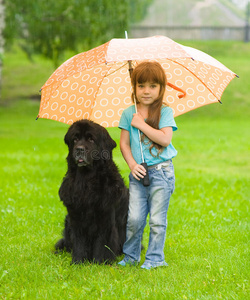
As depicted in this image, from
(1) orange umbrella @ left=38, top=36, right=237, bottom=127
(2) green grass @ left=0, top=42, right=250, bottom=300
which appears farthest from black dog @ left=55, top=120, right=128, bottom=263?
(1) orange umbrella @ left=38, top=36, right=237, bottom=127

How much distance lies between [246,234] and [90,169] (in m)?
2.44

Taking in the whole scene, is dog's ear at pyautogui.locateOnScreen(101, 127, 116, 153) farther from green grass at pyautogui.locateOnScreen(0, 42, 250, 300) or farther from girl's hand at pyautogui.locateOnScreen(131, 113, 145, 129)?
green grass at pyautogui.locateOnScreen(0, 42, 250, 300)

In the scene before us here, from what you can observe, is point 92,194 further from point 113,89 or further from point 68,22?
point 68,22

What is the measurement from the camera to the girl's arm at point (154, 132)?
4.74 m

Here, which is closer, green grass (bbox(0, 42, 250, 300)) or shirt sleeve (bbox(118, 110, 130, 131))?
green grass (bbox(0, 42, 250, 300))

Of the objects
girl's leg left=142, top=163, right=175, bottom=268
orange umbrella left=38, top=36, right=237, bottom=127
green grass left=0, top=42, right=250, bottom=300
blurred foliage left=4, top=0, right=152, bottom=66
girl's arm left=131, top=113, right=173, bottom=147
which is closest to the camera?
green grass left=0, top=42, right=250, bottom=300

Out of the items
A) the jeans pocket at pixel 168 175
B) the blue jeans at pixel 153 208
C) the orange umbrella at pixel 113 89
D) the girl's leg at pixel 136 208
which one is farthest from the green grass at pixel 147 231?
the orange umbrella at pixel 113 89

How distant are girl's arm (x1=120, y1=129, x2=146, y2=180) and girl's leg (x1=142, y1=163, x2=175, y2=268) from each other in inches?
5.6

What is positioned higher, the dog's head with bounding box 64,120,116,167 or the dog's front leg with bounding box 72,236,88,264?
the dog's head with bounding box 64,120,116,167

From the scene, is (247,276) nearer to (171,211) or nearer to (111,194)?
(111,194)

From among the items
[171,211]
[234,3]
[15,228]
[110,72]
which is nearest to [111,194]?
[110,72]

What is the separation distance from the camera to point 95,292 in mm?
4371

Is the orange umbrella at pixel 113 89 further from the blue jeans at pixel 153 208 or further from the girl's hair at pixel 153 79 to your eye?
the blue jeans at pixel 153 208

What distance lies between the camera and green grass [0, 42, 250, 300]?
4441 millimetres
